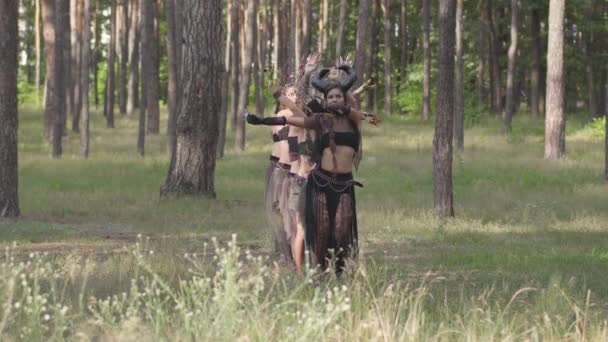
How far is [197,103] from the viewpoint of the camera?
21.2 meters

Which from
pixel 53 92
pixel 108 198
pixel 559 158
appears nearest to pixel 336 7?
pixel 53 92

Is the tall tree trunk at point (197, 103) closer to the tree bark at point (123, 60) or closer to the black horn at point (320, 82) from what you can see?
the black horn at point (320, 82)

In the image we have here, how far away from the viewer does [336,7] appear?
6369 centimetres

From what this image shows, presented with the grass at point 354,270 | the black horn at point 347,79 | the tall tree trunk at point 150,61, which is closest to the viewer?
the grass at point 354,270

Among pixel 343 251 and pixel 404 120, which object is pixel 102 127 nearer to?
pixel 404 120

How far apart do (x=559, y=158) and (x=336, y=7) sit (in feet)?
114

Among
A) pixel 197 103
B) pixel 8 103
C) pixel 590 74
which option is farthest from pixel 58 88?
pixel 590 74

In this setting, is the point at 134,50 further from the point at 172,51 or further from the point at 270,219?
the point at 270,219

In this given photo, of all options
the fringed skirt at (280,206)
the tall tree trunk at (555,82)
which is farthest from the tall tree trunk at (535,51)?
the fringed skirt at (280,206)

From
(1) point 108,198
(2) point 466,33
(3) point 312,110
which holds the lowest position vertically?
(1) point 108,198

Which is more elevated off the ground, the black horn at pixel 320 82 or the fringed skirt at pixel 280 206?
the black horn at pixel 320 82

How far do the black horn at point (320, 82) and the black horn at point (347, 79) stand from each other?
0.47 feet

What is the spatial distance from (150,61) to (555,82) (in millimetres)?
15115

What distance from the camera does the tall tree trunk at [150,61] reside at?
36537mm
